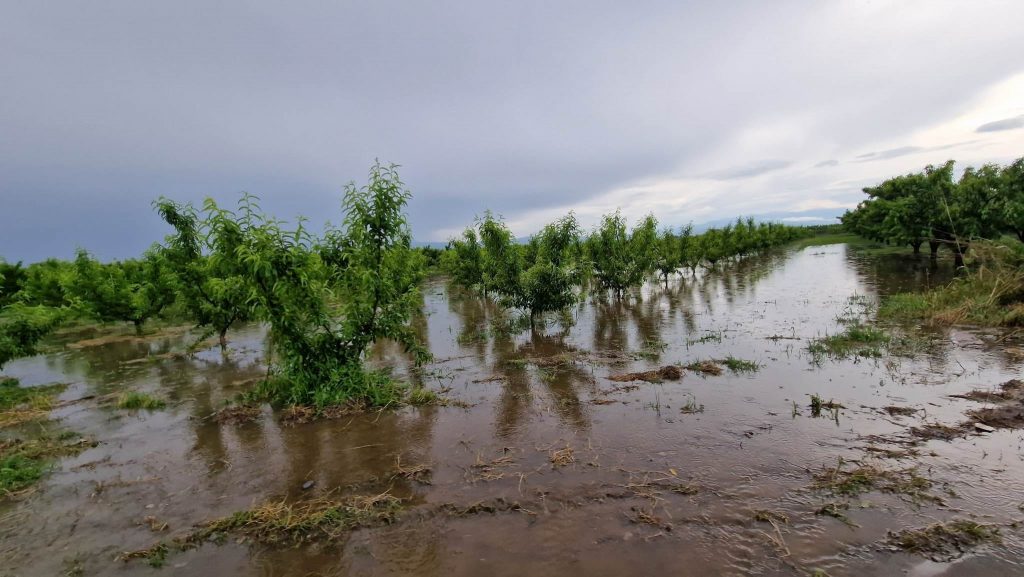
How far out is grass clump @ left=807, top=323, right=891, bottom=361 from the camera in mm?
9531

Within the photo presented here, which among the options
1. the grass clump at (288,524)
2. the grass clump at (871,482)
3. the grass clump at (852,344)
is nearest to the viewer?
the grass clump at (288,524)

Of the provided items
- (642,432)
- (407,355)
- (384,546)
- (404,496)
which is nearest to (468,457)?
(404,496)

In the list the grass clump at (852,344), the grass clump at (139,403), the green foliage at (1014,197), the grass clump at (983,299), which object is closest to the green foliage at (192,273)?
the grass clump at (139,403)

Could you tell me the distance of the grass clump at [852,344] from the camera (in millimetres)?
9531

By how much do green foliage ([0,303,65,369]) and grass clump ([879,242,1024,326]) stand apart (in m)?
23.3

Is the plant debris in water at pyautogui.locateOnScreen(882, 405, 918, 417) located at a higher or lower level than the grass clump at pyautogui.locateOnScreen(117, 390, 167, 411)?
lower

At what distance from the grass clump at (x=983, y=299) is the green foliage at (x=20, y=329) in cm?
2326

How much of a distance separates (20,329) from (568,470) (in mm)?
13582

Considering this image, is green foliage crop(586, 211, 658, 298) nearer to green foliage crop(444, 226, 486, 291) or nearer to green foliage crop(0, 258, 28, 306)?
green foliage crop(444, 226, 486, 291)

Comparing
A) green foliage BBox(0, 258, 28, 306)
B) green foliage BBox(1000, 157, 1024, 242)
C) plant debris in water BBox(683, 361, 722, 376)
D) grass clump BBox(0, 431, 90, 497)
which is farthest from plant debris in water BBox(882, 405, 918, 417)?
green foliage BBox(0, 258, 28, 306)

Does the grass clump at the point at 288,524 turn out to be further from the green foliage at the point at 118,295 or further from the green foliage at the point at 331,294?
the green foliage at the point at 118,295

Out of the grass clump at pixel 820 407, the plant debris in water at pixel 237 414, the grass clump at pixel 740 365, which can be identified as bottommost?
the grass clump at pixel 820 407

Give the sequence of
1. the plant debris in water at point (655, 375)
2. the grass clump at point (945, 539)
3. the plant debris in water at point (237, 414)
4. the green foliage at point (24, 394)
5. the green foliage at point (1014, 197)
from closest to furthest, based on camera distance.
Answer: the grass clump at point (945, 539) < the plant debris in water at point (237, 414) < the plant debris in water at point (655, 375) < the green foliage at point (24, 394) < the green foliage at point (1014, 197)

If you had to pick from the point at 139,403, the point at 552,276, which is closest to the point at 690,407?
the point at 552,276
